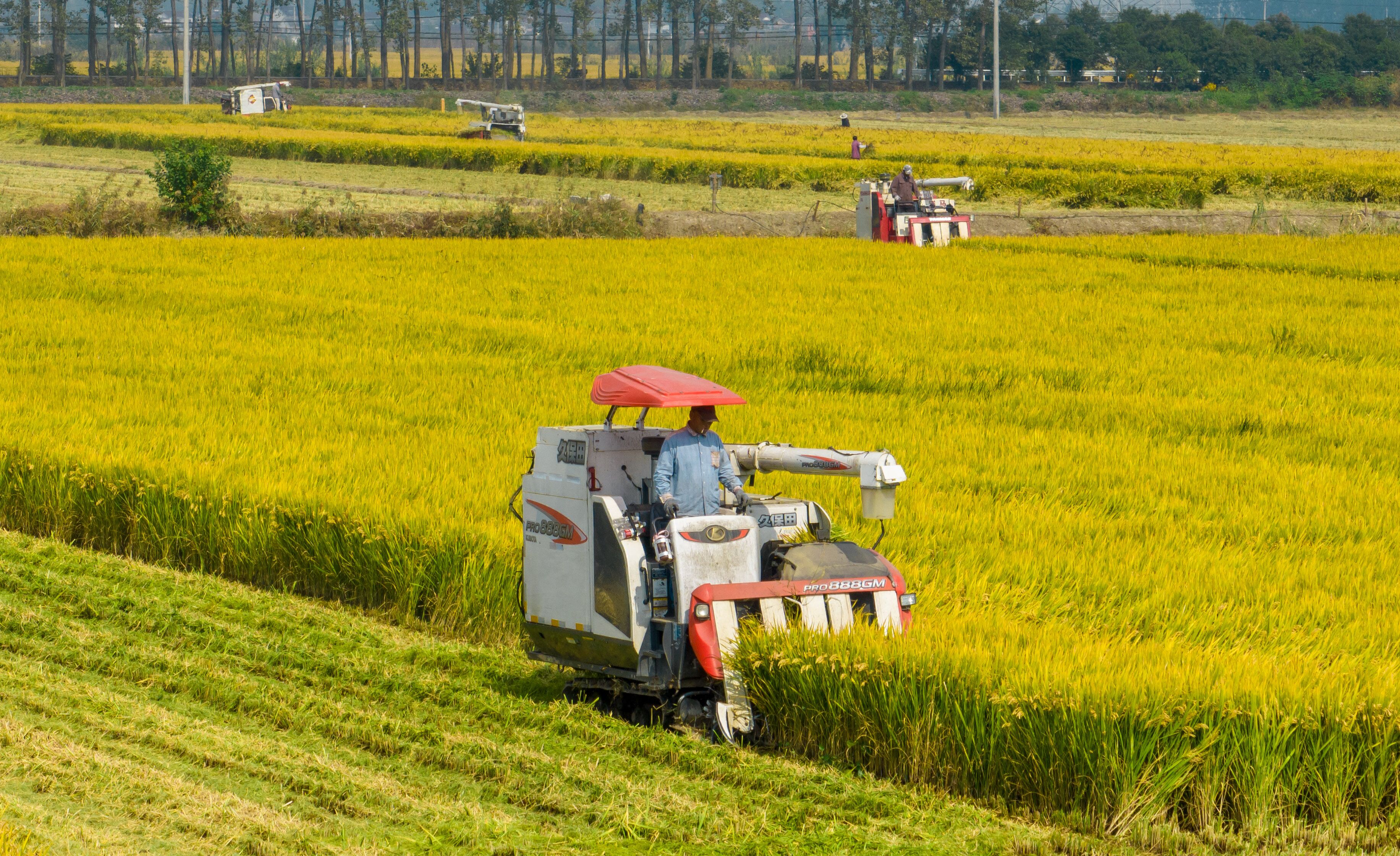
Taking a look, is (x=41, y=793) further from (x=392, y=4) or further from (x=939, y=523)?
(x=392, y=4)

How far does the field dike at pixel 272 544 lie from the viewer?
883 centimetres

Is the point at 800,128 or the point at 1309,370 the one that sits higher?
the point at 800,128

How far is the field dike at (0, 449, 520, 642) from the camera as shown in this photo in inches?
348

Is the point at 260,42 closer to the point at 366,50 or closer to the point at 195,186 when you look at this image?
the point at 366,50

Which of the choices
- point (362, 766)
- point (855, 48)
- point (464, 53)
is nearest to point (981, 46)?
point (855, 48)

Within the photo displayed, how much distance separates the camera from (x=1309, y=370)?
661 inches

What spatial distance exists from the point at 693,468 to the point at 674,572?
1.74ft

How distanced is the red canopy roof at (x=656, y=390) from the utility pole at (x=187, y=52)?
207 feet

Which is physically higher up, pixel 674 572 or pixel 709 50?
pixel 709 50

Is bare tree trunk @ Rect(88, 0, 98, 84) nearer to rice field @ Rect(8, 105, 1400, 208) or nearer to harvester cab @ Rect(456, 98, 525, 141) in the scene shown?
rice field @ Rect(8, 105, 1400, 208)

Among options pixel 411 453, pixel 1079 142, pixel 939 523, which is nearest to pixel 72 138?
pixel 1079 142

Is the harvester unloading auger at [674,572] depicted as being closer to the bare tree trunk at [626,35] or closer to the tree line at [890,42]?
the tree line at [890,42]

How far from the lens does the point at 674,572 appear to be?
22.4 ft

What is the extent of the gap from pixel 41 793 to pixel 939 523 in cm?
578
